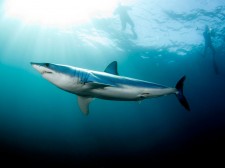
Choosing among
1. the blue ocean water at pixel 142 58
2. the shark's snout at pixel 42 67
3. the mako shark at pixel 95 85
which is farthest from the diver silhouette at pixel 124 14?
the shark's snout at pixel 42 67

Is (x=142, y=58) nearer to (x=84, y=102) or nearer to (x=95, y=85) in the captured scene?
(x=84, y=102)

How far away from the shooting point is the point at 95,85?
4391 mm

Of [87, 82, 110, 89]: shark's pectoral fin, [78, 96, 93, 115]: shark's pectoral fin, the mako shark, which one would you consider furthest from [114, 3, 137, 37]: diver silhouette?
[87, 82, 110, 89]: shark's pectoral fin

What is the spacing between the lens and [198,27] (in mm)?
21328

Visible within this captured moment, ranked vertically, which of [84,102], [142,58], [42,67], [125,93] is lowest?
[84,102]

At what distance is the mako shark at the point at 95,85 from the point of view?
3941 millimetres

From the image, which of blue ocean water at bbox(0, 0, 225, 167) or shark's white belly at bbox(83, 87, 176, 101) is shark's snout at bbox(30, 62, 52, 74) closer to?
shark's white belly at bbox(83, 87, 176, 101)

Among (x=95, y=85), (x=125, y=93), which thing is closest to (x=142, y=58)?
(x=125, y=93)

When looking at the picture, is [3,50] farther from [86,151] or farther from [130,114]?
[130,114]

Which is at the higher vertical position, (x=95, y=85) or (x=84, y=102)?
(x=95, y=85)

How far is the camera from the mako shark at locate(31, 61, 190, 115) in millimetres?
3941

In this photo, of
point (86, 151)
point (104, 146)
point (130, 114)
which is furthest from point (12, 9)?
point (130, 114)

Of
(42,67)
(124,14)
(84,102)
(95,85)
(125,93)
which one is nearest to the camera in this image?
(42,67)

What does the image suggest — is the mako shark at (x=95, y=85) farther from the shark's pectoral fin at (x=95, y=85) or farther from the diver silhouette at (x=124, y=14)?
the diver silhouette at (x=124, y=14)
